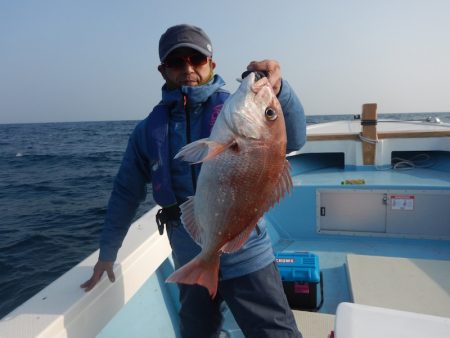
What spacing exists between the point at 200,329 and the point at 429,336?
1200 millimetres

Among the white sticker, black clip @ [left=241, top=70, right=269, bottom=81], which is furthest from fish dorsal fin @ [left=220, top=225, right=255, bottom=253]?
the white sticker

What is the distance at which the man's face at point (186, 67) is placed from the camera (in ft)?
6.11

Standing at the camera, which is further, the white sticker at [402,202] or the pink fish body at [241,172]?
the white sticker at [402,202]

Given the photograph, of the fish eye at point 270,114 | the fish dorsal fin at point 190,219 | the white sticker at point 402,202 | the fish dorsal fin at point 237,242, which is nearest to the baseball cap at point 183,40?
the fish eye at point 270,114

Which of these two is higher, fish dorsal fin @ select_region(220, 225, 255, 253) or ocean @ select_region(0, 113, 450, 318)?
fish dorsal fin @ select_region(220, 225, 255, 253)

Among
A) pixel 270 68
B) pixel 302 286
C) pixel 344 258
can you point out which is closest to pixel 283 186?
pixel 270 68

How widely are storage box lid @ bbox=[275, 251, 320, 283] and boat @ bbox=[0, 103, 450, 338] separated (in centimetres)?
4

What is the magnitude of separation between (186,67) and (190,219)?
85 cm

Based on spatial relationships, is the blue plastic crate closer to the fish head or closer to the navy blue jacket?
the navy blue jacket

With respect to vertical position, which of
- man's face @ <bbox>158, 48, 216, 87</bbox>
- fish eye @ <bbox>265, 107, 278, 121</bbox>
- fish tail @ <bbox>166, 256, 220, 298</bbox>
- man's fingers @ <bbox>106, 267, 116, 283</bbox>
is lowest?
man's fingers @ <bbox>106, 267, 116, 283</bbox>

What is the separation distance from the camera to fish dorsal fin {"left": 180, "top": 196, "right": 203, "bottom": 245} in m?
1.58

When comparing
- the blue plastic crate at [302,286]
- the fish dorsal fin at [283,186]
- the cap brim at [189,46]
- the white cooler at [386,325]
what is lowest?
the blue plastic crate at [302,286]

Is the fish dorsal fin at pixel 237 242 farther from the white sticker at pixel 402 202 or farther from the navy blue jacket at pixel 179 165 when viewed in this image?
the white sticker at pixel 402 202

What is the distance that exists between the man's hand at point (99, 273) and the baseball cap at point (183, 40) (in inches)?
48.1
